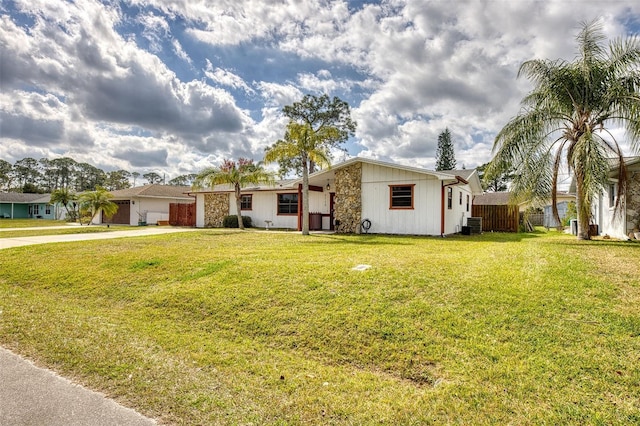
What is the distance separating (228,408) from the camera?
9.34 ft

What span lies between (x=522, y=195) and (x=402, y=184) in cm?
512

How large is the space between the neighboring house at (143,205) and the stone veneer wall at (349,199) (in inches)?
614

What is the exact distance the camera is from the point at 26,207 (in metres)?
49.1

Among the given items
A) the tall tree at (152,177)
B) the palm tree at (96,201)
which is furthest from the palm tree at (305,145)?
the tall tree at (152,177)

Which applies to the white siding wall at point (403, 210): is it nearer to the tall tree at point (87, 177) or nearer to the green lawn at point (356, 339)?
the green lawn at point (356, 339)

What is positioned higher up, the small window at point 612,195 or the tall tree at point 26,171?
the tall tree at point 26,171

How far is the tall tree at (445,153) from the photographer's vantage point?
46531 mm

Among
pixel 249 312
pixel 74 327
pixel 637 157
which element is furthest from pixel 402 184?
pixel 74 327

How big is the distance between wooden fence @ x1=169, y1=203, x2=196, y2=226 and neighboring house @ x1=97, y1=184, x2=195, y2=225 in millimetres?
2325

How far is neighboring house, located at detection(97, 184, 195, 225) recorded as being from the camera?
2883cm

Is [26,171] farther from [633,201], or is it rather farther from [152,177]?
[633,201]

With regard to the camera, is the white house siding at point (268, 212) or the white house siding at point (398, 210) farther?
the white house siding at point (268, 212)

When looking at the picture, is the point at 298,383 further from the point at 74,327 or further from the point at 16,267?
the point at 16,267

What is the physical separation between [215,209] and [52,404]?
21.5 m
